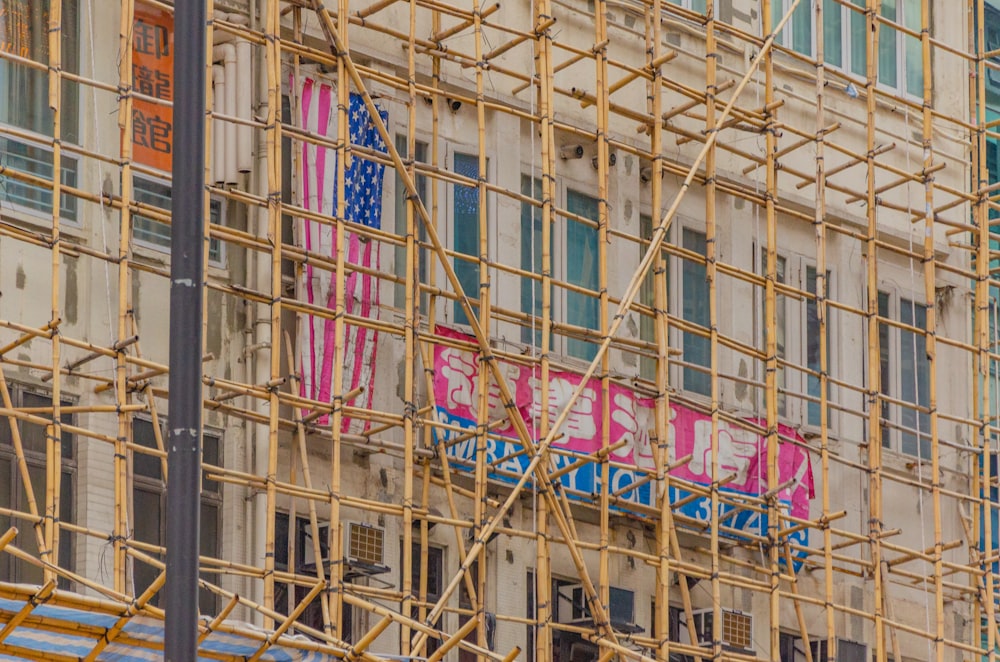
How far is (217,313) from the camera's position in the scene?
17.3m

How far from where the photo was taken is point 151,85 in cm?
1708

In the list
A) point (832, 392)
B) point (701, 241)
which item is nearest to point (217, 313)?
point (701, 241)

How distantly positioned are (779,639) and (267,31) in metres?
7.77

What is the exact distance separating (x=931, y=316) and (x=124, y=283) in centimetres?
887

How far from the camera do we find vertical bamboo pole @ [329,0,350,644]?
15914 millimetres

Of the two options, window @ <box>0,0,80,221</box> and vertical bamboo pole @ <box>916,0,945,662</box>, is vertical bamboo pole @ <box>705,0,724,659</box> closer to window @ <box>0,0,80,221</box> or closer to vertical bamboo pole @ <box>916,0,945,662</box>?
vertical bamboo pole @ <box>916,0,945,662</box>

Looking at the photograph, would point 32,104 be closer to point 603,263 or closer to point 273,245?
point 273,245

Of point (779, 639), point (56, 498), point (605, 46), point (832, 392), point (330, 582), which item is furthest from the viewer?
point (832, 392)

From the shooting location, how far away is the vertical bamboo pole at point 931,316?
20797 mm

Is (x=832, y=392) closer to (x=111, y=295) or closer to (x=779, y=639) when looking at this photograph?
(x=779, y=639)

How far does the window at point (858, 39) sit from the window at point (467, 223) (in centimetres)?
449

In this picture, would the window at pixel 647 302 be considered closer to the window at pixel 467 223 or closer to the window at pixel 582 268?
the window at pixel 582 268

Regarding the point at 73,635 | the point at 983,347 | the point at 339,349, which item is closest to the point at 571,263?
the point at 339,349

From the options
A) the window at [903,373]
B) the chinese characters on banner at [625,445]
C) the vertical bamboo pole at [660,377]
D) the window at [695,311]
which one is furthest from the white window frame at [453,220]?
the window at [903,373]
